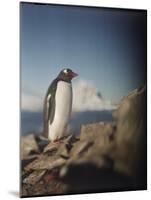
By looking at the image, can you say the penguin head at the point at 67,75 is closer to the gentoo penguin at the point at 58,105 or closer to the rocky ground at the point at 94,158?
the gentoo penguin at the point at 58,105

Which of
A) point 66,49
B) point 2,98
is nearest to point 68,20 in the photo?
point 66,49

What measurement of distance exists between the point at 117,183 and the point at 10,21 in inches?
42.5

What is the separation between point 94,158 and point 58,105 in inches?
14.2

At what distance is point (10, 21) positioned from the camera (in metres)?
2.57

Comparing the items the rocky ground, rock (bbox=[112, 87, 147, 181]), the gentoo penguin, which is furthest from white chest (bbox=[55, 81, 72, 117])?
rock (bbox=[112, 87, 147, 181])

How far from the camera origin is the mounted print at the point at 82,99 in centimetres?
260

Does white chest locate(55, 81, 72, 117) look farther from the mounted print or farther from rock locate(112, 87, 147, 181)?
rock locate(112, 87, 147, 181)

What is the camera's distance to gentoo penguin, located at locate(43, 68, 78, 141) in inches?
104

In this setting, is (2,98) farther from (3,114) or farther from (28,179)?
(28,179)

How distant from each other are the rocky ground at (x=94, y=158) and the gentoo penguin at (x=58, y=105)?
0.19 ft

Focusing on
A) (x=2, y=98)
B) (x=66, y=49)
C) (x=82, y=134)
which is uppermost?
(x=66, y=49)

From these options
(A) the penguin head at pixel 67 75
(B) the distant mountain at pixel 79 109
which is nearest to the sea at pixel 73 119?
(B) the distant mountain at pixel 79 109

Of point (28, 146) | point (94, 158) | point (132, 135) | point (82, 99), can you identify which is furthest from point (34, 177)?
point (132, 135)

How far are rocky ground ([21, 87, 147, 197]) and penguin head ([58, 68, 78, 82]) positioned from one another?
278mm
